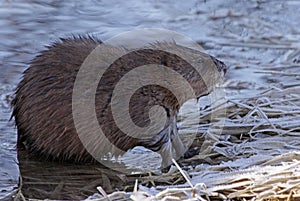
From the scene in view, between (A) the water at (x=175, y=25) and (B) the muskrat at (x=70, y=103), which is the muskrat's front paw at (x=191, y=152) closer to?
(B) the muskrat at (x=70, y=103)

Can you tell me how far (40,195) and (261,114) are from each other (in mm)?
1216

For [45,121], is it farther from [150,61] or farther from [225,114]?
[225,114]

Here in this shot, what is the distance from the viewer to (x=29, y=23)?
6316mm

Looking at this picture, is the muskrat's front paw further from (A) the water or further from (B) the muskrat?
(A) the water

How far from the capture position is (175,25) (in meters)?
6.30

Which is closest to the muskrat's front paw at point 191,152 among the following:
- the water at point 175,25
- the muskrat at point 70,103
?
the muskrat at point 70,103

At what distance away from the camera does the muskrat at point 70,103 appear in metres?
3.81

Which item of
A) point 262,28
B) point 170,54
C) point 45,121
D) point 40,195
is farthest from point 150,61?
point 262,28

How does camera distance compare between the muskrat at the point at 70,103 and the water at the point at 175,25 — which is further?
the water at the point at 175,25

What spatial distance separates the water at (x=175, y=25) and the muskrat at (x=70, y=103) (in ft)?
3.62

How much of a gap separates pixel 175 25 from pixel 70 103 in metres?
2.62

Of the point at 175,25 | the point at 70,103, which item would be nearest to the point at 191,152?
the point at 70,103

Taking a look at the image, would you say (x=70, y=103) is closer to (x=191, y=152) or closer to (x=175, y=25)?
(x=191, y=152)

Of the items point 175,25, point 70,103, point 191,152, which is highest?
point 175,25
